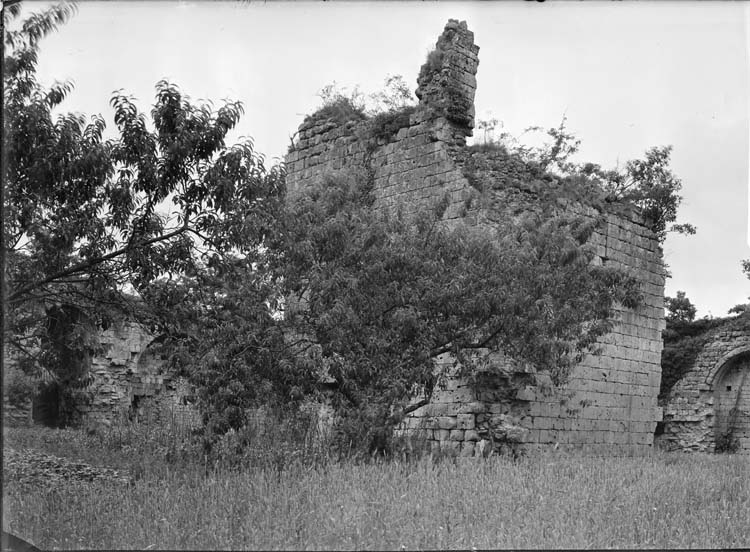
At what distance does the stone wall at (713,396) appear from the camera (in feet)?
67.5

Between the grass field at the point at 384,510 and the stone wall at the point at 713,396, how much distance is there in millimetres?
13036

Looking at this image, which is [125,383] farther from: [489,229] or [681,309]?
[681,309]

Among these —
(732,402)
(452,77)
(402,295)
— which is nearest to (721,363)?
(732,402)

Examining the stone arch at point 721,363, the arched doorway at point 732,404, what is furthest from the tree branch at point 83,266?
the arched doorway at point 732,404

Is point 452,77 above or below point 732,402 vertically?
above

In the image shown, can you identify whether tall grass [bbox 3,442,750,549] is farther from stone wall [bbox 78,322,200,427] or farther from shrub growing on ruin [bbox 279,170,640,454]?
stone wall [bbox 78,322,200,427]

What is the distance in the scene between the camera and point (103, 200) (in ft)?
23.1

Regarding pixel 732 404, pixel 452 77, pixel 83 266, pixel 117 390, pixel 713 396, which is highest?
pixel 452 77

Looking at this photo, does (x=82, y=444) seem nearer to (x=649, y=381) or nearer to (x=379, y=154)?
(x=379, y=154)

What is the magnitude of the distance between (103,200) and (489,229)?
5.08m

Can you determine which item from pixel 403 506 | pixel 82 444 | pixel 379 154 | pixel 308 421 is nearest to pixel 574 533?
pixel 403 506

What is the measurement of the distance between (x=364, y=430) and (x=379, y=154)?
551cm

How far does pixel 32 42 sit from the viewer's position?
6523 millimetres

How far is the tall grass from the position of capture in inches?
207
